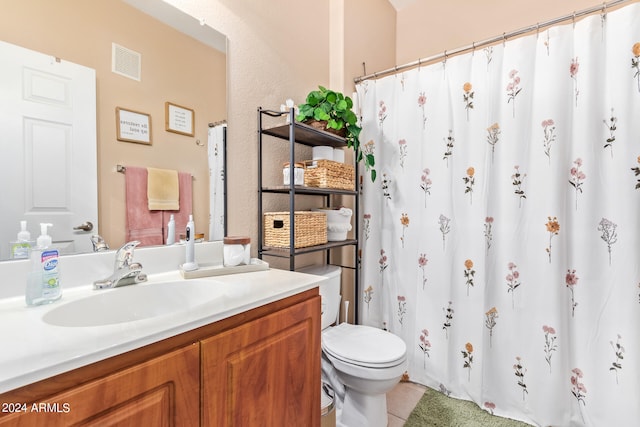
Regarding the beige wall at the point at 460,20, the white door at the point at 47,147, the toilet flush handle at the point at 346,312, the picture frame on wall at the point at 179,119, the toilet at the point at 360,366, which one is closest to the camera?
the white door at the point at 47,147

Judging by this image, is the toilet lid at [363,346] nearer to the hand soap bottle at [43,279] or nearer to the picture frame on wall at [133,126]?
the hand soap bottle at [43,279]

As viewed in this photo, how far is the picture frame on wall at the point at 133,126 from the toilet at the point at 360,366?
86 centimetres

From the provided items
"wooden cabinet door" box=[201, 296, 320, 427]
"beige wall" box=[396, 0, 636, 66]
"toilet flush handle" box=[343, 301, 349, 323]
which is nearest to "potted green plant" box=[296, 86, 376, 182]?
"wooden cabinet door" box=[201, 296, 320, 427]

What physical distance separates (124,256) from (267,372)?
58 cm

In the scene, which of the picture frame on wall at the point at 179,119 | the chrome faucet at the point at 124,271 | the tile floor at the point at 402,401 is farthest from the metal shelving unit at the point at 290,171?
the tile floor at the point at 402,401

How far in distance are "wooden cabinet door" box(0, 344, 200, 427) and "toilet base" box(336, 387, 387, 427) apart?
98 cm

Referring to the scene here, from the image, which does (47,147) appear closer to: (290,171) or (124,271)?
(124,271)

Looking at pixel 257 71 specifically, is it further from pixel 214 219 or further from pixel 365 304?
pixel 365 304

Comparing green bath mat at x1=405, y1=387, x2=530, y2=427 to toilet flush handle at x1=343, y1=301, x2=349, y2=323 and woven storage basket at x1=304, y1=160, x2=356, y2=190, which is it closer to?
toilet flush handle at x1=343, y1=301, x2=349, y2=323

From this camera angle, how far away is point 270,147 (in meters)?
1.59

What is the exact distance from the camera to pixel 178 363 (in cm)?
64

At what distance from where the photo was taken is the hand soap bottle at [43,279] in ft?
2.49

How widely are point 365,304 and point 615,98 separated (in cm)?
164

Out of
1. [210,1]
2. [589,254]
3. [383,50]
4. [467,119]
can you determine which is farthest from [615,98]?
[210,1]
